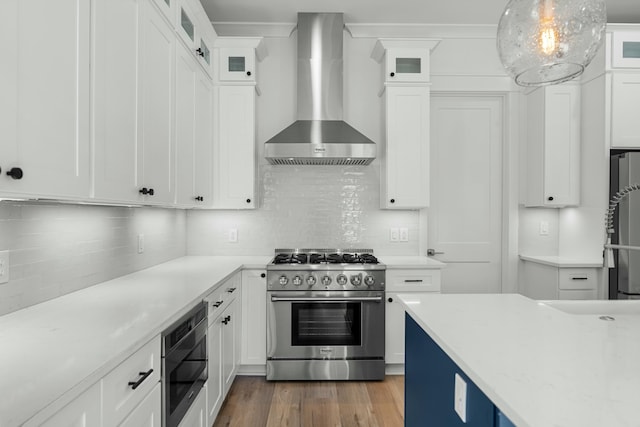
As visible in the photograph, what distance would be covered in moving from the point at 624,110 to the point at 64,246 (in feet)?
13.4

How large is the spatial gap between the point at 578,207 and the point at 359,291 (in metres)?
2.18

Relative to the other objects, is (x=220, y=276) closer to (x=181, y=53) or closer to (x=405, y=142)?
(x=181, y=53)

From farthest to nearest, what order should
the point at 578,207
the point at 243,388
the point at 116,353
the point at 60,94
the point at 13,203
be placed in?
the point at 578,207
the point at 243,388
the point at 13,203
the point at 60,94
the point at 116,353

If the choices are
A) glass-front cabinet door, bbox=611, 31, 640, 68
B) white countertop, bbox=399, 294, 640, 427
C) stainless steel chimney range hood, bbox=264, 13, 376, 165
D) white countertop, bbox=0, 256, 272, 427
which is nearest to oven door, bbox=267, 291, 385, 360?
white countertop, bbox=0, 256, 272, 427

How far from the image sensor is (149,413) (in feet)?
4.56

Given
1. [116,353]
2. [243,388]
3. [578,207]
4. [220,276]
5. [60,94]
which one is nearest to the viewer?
[116,353]

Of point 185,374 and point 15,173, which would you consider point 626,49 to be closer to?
point 185,374

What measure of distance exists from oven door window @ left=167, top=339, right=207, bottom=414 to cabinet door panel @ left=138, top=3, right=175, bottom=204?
824 millimetres

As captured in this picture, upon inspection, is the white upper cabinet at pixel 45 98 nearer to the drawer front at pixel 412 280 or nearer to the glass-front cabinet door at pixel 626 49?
the drawer front at pixel 412 280

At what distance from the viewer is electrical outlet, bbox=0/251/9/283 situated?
147cm

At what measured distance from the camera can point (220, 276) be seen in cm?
248

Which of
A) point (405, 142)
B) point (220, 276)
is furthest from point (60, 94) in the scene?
point (405, 142)

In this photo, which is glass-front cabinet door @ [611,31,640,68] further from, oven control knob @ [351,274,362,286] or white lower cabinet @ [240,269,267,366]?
white lower cabinet @ [240,269,267,366]

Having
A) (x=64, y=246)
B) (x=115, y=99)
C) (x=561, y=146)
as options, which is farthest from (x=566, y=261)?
(x=64, y=246)
